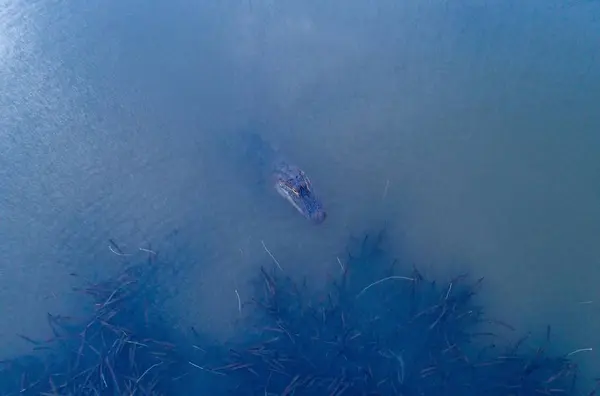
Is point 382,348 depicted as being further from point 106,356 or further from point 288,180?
point 106,356

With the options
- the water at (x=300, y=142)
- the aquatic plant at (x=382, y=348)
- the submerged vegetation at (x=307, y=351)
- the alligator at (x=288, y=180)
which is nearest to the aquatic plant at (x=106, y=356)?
the submerged vegetation at (x=307, y=351)

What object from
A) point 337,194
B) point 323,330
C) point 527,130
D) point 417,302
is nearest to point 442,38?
point 527,130

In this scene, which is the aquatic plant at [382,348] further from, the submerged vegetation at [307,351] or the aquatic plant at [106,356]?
the aquatic plant at [106,356]

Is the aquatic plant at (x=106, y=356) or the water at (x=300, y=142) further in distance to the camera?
the water at (x=300, y=142)

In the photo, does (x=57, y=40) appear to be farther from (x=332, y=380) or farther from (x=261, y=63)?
(x=332, y=380)

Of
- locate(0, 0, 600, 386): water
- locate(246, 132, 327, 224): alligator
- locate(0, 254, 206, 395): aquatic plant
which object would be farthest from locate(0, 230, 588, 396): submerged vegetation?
locate(246, 132, 327, 224): alligator

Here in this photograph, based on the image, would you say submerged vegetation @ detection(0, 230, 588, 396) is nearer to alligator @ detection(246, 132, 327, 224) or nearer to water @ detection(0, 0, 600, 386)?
water @ detection(0, 0, 600, 386)
